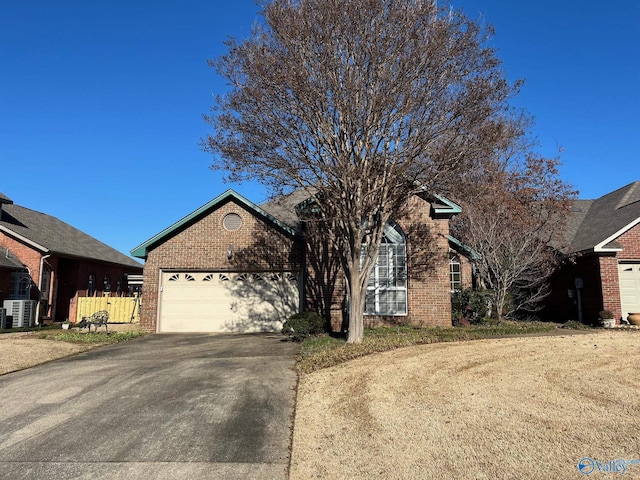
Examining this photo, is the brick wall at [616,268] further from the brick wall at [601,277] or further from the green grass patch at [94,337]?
the green grass patch at [94,337]

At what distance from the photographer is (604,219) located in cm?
1870

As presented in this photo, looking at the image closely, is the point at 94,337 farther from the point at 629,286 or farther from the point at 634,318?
the point at 629,286

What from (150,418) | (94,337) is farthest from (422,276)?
(94,337)

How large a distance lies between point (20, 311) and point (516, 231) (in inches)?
761

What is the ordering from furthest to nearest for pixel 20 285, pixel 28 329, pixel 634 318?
1. pixel 20 285
2. pixel 28 329
3. pixel 634 318

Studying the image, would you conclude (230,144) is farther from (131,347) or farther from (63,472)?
(63,472)

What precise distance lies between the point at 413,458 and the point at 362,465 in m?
0.54

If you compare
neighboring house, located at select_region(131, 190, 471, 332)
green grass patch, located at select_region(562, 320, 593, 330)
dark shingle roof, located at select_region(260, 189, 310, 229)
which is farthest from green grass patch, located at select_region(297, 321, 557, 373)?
dark shingle roof, located at select_region(260, 189, 310, 229)

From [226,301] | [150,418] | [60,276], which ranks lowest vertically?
[150,418]

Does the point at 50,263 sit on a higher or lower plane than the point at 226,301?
higher

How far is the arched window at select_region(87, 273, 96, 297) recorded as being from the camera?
23.4 m

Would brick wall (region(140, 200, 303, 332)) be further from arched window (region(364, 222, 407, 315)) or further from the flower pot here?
the flower pot

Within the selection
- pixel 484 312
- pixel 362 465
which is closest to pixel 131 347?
pixel 362 465

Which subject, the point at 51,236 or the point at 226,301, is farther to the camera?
the point at 51,236
